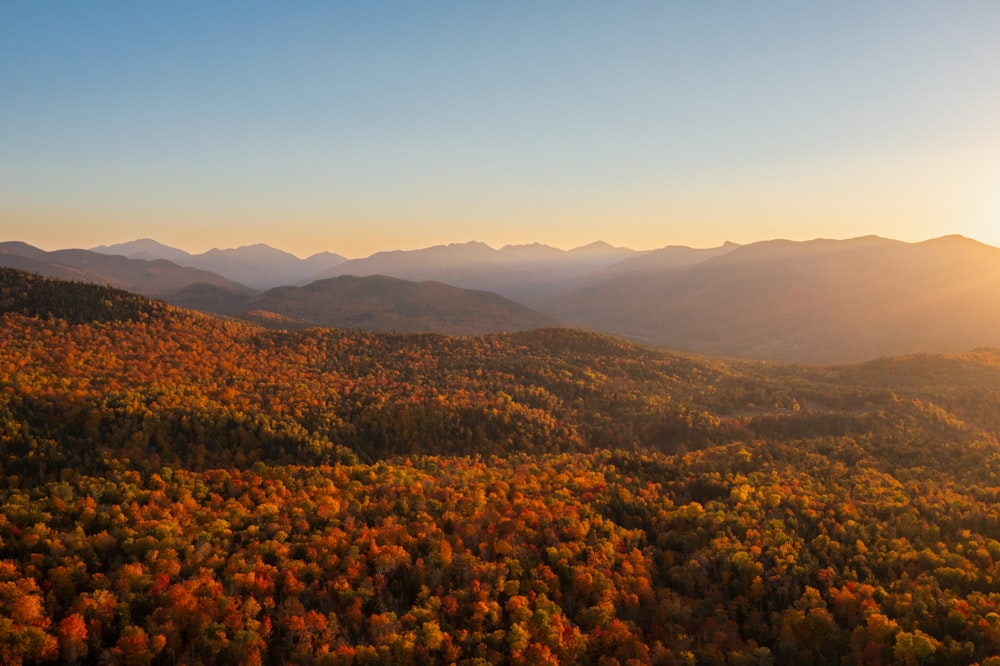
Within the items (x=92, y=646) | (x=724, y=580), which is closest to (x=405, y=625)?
(x=92, y=646)

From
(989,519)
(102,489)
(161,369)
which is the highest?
(161,369)

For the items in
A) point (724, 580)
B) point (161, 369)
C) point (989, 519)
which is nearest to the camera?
point (724, 580)

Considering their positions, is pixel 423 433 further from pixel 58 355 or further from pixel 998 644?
pixel 998 644

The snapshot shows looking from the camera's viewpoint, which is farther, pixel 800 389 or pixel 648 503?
pixel 800 389

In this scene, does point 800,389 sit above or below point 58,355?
below

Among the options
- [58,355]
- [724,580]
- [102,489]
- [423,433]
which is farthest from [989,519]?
[58,355]

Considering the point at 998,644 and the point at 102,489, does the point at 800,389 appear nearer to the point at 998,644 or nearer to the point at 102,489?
the point at 998,644

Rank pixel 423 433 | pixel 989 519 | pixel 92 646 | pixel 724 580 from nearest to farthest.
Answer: pixel 92 646
pixel 724 580
pixel 989 519
pixel 423 433
